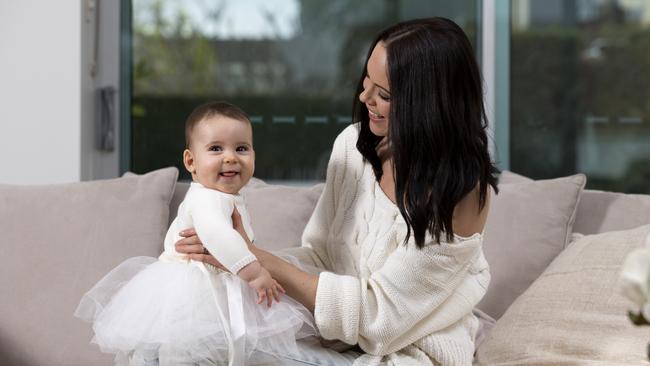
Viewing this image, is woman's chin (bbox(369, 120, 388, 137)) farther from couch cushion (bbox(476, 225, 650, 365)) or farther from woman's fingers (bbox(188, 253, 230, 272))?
couch cushion (bbox(476, 225, 650, 365))

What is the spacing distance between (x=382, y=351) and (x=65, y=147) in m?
1.86

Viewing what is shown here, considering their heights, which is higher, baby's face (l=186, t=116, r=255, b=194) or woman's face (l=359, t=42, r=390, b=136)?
woman's face (l=359, t=42, r=390, b=136)

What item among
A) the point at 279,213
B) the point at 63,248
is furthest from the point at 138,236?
the point at 279,213

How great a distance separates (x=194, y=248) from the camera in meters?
1.80

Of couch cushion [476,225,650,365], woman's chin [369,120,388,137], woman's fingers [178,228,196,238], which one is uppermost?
woman's chin [369,120,388,137]

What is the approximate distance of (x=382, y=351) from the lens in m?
1.85

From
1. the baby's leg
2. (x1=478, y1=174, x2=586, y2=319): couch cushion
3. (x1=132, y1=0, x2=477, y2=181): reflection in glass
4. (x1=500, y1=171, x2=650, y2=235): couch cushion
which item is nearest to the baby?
the baby's leg

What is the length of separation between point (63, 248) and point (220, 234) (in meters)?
0.96

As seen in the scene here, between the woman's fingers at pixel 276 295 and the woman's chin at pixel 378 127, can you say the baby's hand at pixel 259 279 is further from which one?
the woman's chin at pixel 378 127

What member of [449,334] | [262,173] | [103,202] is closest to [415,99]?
[449,334]

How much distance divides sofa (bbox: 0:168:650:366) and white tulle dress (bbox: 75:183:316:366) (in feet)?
2.22

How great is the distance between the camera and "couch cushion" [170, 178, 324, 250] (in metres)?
2.55

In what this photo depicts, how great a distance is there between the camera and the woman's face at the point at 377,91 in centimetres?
185

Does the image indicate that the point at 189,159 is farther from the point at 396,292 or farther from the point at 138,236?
the point at 138,236
